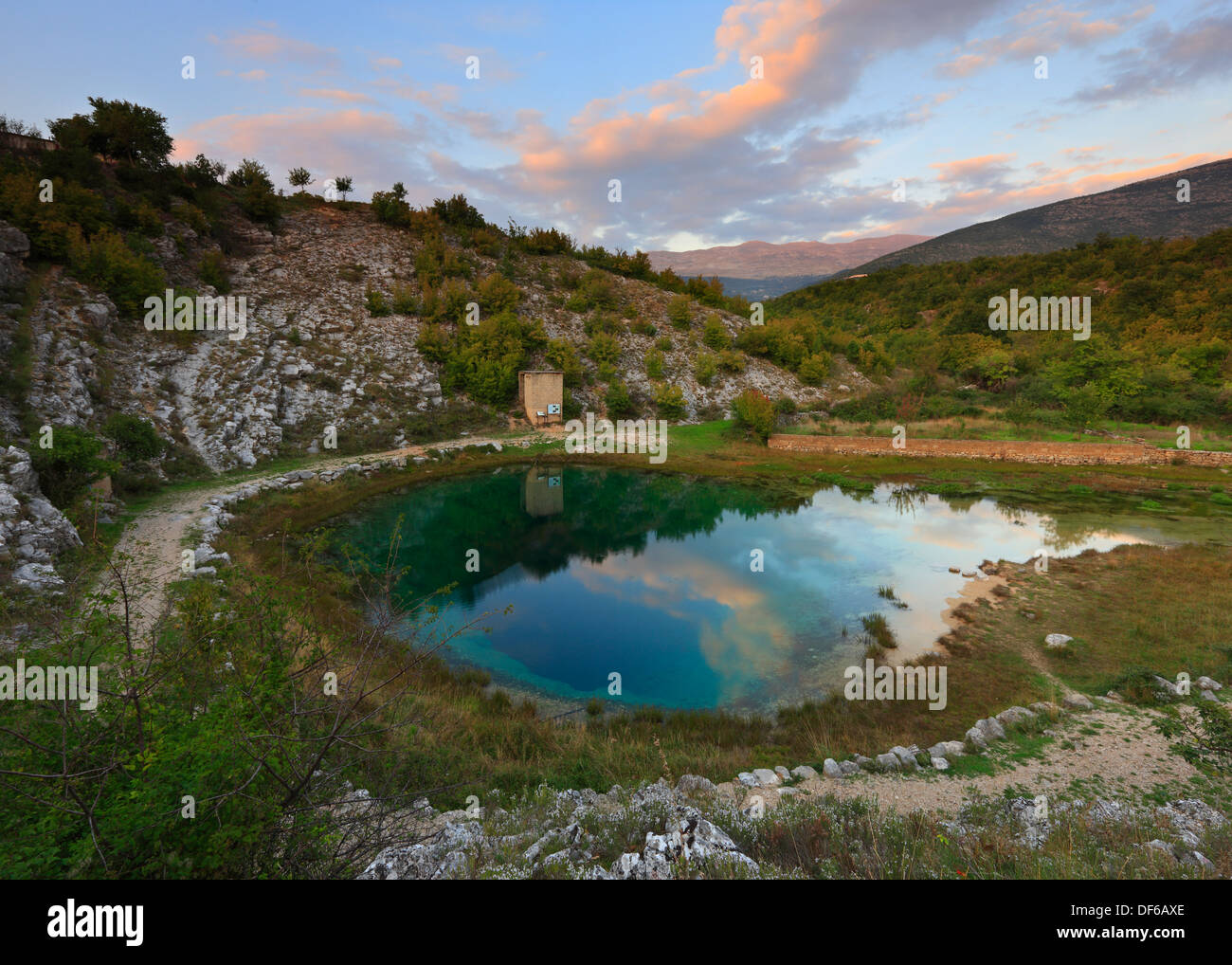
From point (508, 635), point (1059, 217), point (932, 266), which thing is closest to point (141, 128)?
point (508, 635)

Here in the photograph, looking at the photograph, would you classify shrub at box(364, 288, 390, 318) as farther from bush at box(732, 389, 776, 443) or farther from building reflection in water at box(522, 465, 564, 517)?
bush at box(732, 389, 776, 443)

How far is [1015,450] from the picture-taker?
25406mm

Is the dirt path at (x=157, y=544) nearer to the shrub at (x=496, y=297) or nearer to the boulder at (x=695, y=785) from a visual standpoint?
the boulder at (x=695, y=785)

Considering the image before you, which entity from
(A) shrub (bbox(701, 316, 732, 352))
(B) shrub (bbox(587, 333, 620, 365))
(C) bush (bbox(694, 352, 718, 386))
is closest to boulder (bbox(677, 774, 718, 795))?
(B) shrub (bbox(587, 333, 620, 365))

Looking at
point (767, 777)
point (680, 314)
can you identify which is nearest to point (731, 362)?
point (680, 314)

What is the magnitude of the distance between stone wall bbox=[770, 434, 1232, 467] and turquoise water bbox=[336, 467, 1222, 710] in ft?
21.1

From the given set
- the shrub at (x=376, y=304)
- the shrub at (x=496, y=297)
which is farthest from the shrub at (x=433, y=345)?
the shrub at (x=496, y=297)

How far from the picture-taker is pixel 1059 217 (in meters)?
73.0

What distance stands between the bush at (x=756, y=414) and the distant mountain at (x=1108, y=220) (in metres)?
62.5

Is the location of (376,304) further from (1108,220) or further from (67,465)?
(1108,220)

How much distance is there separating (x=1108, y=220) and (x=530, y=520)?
94167 mm

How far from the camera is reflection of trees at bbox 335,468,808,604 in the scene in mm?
14617
